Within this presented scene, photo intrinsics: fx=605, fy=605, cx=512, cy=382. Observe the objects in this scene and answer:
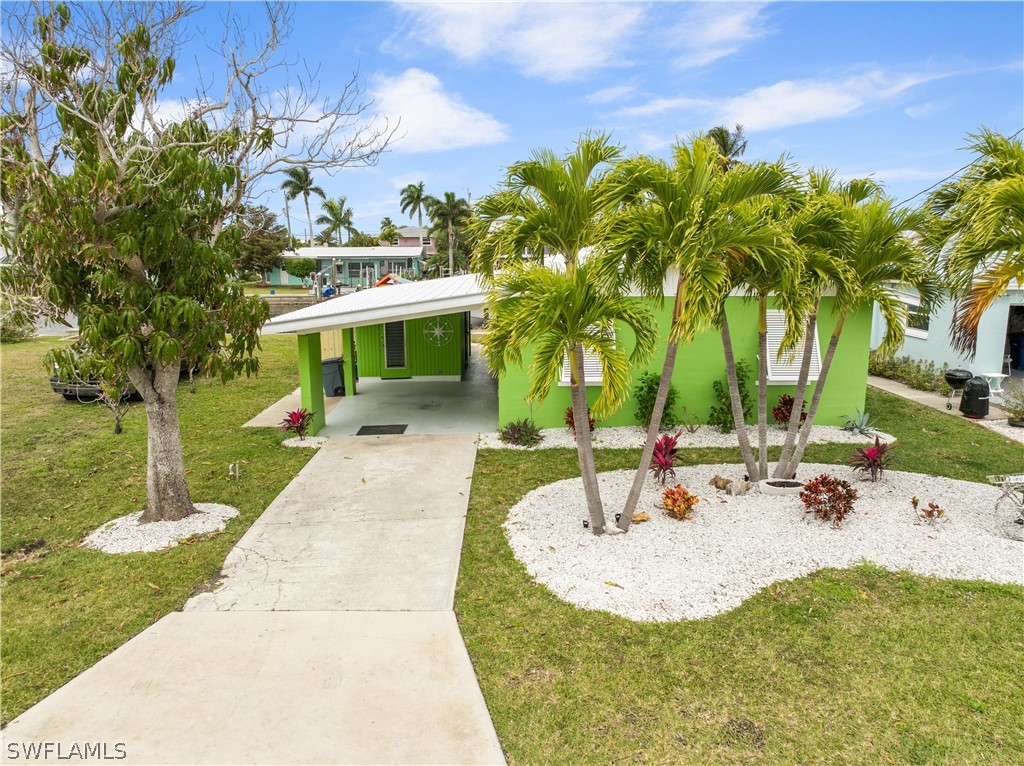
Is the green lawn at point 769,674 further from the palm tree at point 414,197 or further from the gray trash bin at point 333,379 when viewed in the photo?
the palm tree at point 414,197

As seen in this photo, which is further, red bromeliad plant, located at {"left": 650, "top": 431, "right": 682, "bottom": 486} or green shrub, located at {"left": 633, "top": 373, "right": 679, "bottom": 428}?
green shrub, located at {"left": 633, "top": 373, "right": 679, "bottom": 428}

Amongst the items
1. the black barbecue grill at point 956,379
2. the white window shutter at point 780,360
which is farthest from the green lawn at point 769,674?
the black barbecue grill at point 956,379

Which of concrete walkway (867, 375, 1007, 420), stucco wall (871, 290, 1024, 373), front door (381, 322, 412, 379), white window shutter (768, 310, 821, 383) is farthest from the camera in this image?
front door (381, 322, 412, 379)

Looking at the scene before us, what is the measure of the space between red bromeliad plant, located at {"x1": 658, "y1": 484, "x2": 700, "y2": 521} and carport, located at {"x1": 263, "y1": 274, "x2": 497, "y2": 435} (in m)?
3.22

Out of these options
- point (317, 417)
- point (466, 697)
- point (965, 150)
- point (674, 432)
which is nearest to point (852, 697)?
point (466, 697)

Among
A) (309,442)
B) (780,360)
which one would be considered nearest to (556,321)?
(309,442)

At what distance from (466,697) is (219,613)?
8.15 feet

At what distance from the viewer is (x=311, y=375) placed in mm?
11242

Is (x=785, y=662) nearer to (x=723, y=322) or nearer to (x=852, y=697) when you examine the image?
(x=852, y=697)

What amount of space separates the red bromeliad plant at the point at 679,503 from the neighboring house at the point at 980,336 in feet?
26.1

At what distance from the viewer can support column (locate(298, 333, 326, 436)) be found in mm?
11070

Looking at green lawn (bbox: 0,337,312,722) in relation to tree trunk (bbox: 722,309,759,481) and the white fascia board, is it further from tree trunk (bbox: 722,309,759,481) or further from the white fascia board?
tree trunk (bbox: 722,309,759,481)

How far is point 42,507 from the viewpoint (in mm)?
7762

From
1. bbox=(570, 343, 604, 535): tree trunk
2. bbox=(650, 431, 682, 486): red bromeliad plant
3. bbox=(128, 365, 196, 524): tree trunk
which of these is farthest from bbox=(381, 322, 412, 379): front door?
bbox=(570, 343, 604, 535): tree trunk
